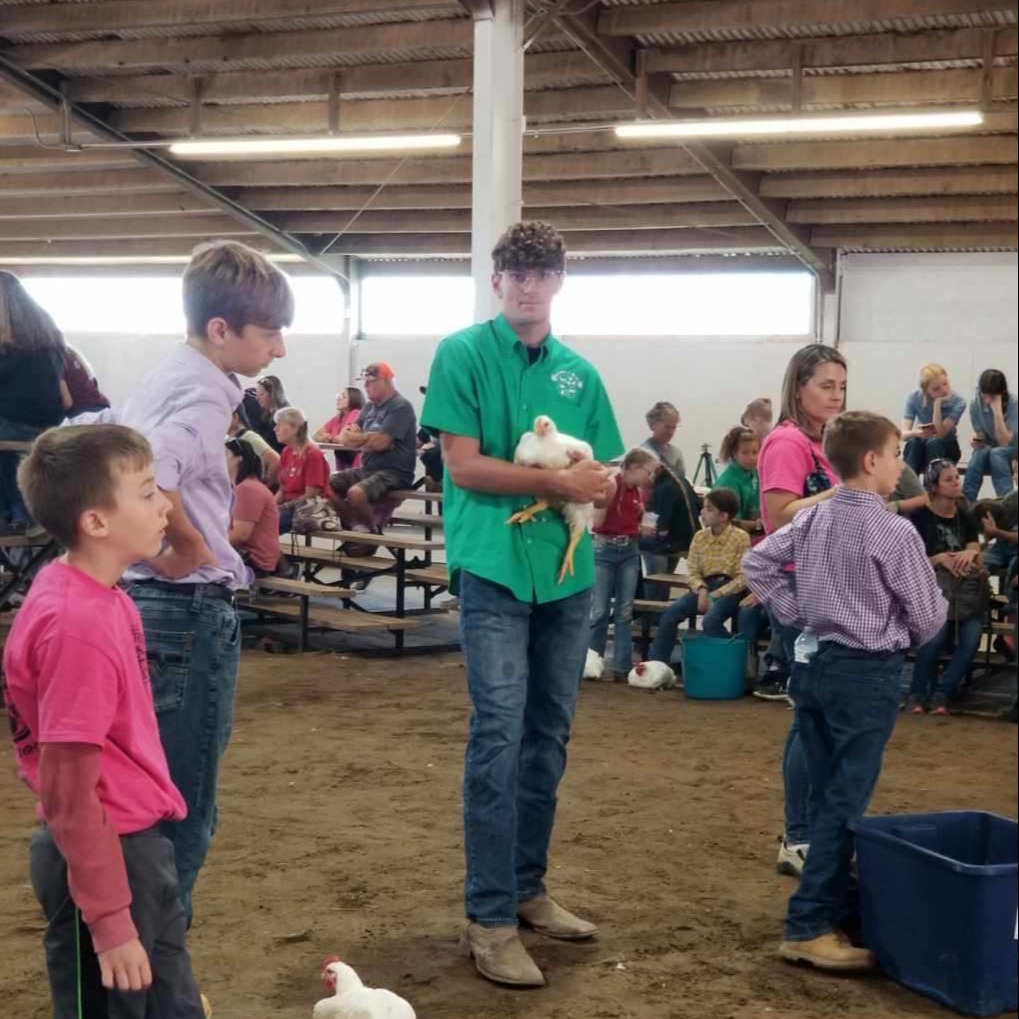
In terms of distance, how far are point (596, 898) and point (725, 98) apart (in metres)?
8.72

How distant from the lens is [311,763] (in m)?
5.31

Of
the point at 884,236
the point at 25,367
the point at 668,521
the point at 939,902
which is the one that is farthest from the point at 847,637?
the point at 884,236

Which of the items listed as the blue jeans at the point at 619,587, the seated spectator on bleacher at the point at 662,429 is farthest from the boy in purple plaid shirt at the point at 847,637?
the seated spectator on bleacher at the point at 662,429

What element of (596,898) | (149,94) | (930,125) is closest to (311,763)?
(596,898)

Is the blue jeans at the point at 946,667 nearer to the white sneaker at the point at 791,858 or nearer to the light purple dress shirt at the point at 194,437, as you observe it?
the white sneaker at the point at 791,858

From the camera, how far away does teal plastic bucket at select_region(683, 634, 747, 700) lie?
7.00 m

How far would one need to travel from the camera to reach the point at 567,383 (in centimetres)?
310

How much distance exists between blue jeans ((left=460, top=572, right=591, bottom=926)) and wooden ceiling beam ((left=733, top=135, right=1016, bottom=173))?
8.65 m

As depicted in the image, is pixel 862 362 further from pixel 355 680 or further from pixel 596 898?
pixel 596 898

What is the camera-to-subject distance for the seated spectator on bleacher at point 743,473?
25.7 ft

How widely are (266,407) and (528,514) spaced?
809 centimetres

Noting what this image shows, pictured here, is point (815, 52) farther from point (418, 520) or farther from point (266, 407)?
point (266, 407)

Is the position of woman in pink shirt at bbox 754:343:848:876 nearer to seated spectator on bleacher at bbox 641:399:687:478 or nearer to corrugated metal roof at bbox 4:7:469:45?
seated spectator on bleacher at bbox 641:399:687:478

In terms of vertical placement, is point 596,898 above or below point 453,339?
below
